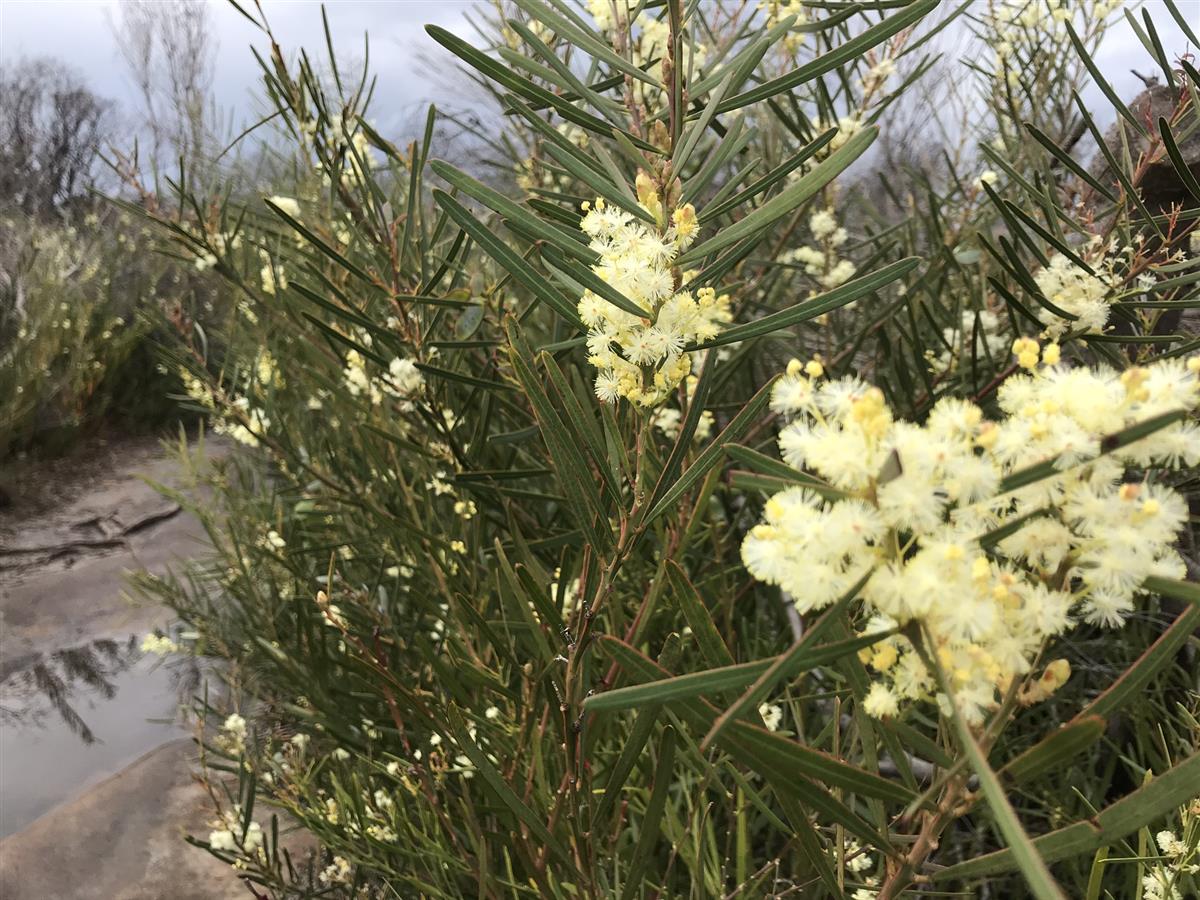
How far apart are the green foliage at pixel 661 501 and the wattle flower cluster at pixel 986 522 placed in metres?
0.01

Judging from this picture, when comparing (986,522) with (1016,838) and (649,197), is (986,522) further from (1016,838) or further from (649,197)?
(649,197)

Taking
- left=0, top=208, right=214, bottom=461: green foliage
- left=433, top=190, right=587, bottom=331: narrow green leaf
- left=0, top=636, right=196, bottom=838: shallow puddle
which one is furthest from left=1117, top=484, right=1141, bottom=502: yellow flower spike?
left=0, top=208, right=214, bottom=461: green foliage

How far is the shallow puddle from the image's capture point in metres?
2.04

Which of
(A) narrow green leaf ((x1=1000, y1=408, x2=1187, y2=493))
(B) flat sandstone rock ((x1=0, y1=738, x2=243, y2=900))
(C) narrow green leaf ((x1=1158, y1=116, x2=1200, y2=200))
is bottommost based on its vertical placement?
(B) flat sandstone rock ((x1=0, y1=738, x2=243, y2=900))

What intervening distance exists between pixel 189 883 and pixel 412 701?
4.38ft

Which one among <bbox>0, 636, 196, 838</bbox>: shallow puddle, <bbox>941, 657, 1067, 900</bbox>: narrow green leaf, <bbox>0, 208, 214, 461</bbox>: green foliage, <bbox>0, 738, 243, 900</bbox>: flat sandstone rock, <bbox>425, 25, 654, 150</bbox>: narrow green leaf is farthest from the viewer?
<bbox>0, 208, 214, 461</bbox>: green foliage

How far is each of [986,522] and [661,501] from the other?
5.8 inches

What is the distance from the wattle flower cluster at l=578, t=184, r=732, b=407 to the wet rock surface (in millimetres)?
1339

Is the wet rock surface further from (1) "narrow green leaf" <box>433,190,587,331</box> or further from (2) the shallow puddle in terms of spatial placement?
(1) "narrow green leaf" <box>433,190,587,331</box>

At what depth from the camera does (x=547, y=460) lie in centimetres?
83

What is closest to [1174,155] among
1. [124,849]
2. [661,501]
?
[661,501]

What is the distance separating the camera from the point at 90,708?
241 cm

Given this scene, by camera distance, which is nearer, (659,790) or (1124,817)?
(1124,817)

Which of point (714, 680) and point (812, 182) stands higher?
point (812, 182)
